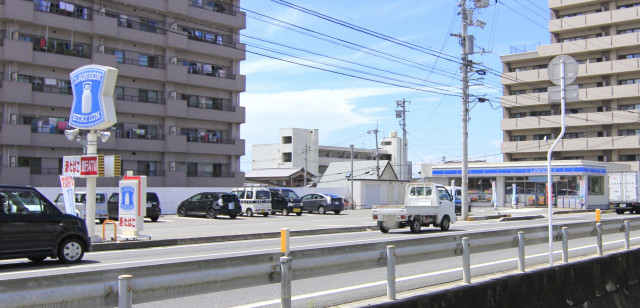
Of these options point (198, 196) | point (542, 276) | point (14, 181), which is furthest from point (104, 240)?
point (14, 181)

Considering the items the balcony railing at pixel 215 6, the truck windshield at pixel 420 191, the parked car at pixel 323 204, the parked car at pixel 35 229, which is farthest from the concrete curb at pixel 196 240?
the balcony railing at pixel 215 6

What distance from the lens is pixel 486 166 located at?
57531 mm

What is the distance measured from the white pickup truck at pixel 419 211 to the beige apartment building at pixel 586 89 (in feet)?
142

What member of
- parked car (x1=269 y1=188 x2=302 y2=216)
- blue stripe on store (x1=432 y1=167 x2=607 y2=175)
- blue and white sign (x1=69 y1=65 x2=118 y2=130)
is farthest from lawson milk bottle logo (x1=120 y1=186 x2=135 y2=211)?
blue stripe on store (x1=432 y1=167 x2=607 y2=175)

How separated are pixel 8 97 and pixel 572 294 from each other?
150 ft

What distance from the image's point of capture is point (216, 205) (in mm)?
33906

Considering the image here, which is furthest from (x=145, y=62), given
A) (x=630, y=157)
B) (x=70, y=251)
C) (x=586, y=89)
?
(x=630, y=157)

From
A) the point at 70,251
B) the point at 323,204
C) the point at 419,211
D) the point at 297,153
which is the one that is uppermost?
the point at 297,153

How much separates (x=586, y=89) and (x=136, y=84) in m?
47.2

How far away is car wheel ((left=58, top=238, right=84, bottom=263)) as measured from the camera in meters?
12.9

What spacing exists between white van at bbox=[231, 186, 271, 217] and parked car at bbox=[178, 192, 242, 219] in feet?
5.79

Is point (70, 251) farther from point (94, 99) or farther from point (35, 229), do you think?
point (94, 99)

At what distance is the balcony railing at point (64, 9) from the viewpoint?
4691 cm

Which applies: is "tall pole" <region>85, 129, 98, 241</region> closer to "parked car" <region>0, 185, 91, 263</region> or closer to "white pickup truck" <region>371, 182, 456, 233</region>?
"parked car" <region>0, 185, 91, 263</region>
